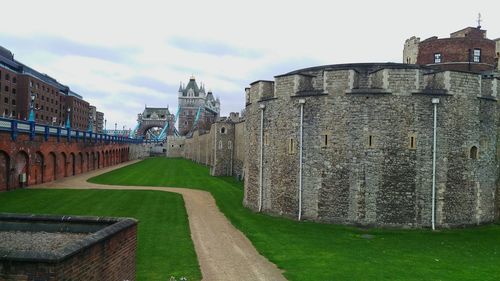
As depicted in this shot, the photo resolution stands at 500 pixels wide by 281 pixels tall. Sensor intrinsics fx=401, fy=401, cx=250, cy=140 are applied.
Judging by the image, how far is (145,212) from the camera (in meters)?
21.3

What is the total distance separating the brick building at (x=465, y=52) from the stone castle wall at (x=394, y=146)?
11625mm

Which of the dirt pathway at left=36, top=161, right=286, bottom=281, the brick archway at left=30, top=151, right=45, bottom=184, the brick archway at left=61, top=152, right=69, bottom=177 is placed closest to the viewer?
the dirt pathway at left=36, top=161, right=286, bottom=281

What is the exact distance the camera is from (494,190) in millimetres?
20516

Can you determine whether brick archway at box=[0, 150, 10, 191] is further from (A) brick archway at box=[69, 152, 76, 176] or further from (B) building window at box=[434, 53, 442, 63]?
(B) building window at box=[434, 53, 442, 63]

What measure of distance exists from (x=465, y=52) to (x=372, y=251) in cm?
2269

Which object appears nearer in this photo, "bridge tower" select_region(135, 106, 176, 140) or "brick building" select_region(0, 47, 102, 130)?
"brick building" select_region(0, 47, 102, 130)

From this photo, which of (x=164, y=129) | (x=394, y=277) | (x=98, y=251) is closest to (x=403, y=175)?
(x=394, y=277)

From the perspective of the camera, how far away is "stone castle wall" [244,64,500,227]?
18.5 m

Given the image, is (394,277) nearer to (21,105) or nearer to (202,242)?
(202,242)

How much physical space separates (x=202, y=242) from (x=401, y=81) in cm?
1155

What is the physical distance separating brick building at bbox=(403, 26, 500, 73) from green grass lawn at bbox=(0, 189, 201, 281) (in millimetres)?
22783

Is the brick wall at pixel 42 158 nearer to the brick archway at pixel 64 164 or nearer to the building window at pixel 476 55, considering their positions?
the brick archway at pixel 64 164

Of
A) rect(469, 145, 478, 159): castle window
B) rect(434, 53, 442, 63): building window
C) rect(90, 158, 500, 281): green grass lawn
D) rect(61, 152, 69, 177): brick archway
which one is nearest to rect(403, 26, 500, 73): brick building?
rect(434, 53, 442, 63): building window

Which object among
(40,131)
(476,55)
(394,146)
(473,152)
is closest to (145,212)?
(394,146)
